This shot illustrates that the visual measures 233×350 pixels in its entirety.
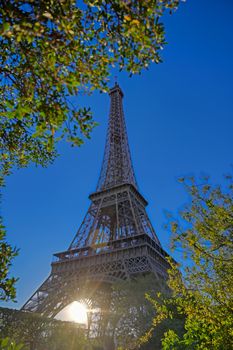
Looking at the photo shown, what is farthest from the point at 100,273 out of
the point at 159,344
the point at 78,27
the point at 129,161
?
the point at 78,27

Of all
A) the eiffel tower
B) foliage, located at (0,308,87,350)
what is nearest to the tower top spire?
the eiffel tower

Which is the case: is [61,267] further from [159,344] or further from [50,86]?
[50,86]

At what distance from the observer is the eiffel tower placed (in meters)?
27.8

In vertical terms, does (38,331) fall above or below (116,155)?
below

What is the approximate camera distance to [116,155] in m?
47.6

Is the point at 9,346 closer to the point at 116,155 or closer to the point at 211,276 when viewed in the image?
the point at 211,276

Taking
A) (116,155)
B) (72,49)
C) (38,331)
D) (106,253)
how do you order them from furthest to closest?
(116,155)
(106,253)
(38,331)
(72,49)

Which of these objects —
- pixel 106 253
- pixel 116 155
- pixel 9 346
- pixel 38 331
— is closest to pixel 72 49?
pixel 9 346

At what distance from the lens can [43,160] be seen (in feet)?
25.5

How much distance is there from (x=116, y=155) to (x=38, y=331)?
32.8 metres

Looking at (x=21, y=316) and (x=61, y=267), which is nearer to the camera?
(x=21, y=316)

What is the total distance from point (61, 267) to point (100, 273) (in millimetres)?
7482

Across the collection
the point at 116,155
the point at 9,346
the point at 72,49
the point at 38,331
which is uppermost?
the point at 116,155

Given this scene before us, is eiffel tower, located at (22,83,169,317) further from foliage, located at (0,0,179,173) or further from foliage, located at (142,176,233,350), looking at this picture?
foliage, located at (0,0,179,173)
